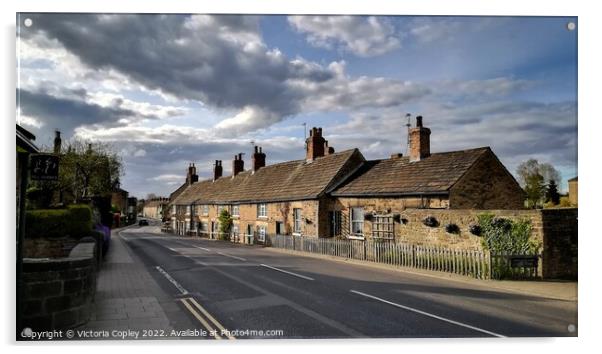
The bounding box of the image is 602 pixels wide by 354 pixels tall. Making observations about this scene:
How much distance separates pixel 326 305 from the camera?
796cm

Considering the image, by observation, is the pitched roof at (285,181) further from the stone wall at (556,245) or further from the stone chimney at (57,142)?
the stone chimney at (57,142)

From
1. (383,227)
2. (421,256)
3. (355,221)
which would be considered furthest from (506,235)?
(355,221)

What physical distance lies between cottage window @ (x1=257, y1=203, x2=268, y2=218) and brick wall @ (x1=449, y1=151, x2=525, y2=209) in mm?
14695

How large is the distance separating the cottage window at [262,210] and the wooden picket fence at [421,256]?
21.7 ft

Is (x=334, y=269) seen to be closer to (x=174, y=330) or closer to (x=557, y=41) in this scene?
(x=174, y=330)

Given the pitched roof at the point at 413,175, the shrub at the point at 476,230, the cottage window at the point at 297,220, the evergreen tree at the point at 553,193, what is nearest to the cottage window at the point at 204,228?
the cottage window at the point at 297,220

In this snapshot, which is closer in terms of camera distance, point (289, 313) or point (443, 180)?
point (289, 313)

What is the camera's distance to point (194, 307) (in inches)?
309

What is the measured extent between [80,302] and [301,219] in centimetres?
1741

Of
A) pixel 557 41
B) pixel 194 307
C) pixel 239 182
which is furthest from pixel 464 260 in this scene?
→ pixel 239 182

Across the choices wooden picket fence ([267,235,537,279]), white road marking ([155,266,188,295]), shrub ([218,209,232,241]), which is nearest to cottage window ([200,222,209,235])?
shrub ([218,209,232,241])

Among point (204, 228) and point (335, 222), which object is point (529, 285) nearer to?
point (335, 222)

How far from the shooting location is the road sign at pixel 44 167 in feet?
22.2

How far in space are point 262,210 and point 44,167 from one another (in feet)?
69.7
